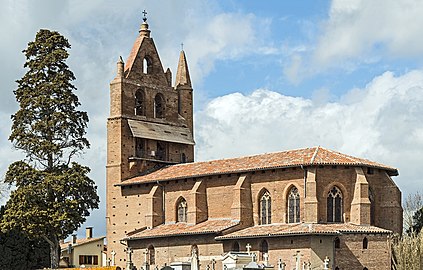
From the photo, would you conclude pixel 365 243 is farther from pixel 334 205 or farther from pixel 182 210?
pixel 182 210

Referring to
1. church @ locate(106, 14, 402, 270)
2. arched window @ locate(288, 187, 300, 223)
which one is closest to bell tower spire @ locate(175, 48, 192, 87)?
church @ locate(106, 14, 402, 270)

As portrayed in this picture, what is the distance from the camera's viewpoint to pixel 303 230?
169ft

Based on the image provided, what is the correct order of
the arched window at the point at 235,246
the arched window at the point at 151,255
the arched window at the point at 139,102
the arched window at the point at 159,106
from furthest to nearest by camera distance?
the arched window at the point at 159,106 < the arched window at the point at 139,102 < the arched window at the point at 151,255 < the arched window at the point at 235,246

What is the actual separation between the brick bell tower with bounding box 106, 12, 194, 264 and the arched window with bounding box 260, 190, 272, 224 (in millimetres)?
10986

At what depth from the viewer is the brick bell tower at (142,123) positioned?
2569 inches

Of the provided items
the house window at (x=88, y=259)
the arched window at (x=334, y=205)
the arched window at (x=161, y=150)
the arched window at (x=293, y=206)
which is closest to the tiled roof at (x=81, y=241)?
the house window at (x=88, y=259)

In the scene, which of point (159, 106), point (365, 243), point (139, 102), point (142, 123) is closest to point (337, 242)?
point (365, 243)

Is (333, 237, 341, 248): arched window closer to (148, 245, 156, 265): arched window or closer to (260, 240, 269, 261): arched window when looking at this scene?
(260, 240, 269, 261): arched window

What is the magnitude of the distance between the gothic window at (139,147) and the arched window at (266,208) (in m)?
12.8

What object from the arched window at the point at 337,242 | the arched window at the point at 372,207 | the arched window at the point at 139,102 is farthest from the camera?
the arched window at the point at 139,102

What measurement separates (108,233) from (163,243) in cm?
745

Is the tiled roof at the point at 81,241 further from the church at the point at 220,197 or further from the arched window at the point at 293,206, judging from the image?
the arched window at the point at 293,206

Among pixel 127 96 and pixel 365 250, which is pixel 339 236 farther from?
pixel 127 96

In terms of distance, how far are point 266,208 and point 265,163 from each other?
286 cm
